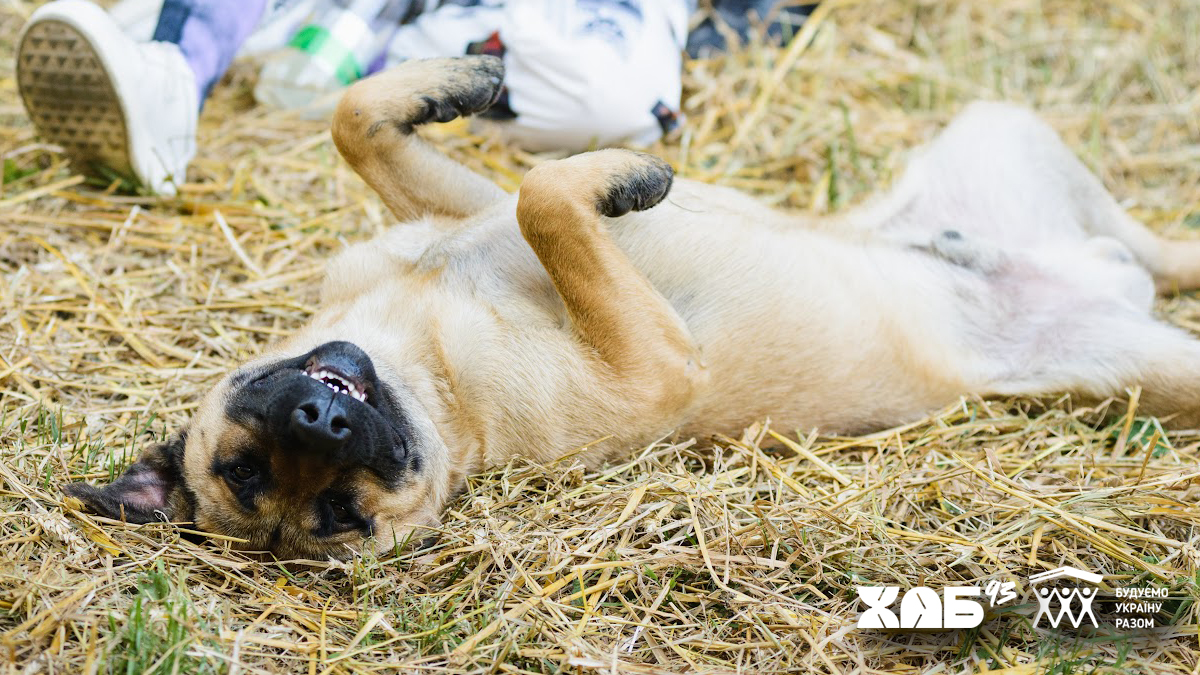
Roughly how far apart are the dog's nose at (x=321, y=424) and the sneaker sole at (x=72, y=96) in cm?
238

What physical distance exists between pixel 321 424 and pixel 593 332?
0.98 meters

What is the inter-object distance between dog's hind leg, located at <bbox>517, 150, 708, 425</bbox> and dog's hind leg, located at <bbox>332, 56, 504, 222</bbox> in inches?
27.4

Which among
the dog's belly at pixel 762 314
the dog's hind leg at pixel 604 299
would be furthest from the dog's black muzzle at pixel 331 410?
the dog's hind leg at pixel 604 299

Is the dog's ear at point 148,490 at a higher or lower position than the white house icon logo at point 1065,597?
lower

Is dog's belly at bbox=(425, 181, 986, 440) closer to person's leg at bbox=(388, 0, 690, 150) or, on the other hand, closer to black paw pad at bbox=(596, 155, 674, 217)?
black paw pad at bbox=(596, 155, 674, 217)

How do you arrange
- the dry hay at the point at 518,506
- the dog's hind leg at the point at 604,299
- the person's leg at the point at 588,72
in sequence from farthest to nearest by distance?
the person's leg at the point at 588,72, the dog's hind leg at the point at 604,299, the dry hay at the point at 518,506

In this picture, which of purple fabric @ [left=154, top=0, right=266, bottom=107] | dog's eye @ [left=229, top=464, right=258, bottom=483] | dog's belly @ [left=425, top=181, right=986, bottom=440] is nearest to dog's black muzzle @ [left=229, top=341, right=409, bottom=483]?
dog's eye @ [left=229, top=464, right=258, bottom=483]

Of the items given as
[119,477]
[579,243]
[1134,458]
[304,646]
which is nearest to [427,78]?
[579,243]

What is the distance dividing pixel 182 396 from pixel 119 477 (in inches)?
25.0

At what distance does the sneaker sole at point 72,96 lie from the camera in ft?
13.9

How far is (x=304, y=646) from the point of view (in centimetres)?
260

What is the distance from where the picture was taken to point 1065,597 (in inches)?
113

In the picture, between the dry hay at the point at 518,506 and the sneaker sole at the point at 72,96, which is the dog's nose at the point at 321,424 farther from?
the sneaker sole at the point at 72,96

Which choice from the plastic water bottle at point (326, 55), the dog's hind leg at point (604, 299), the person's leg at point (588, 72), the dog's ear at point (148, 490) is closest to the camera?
the dog's ear at point (148, 490)
